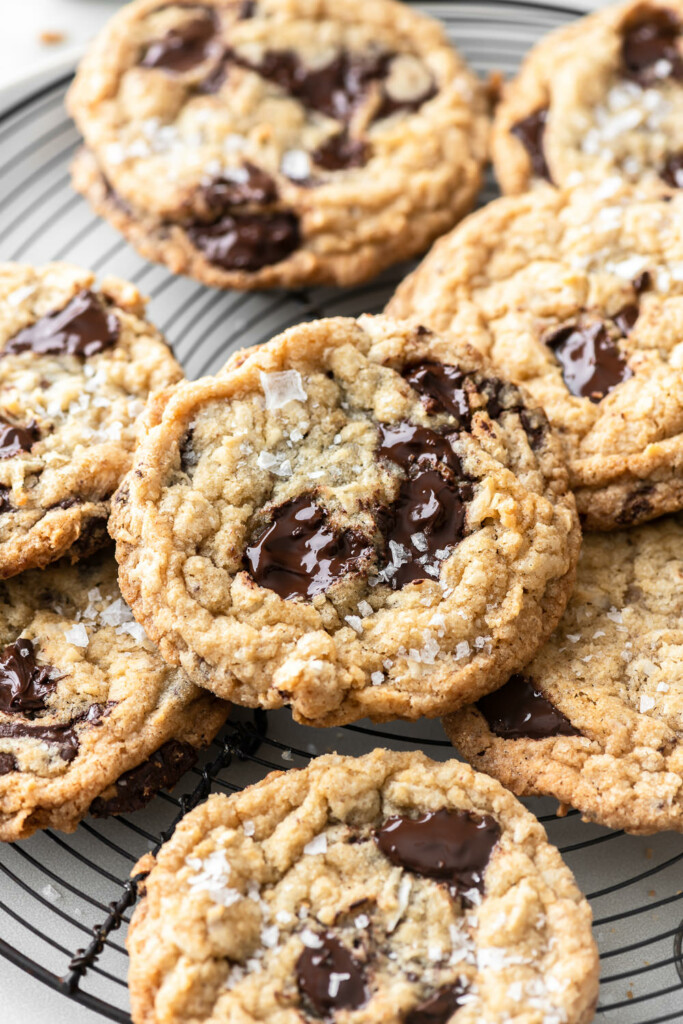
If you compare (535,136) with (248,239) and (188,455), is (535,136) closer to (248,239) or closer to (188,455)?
(248,239)

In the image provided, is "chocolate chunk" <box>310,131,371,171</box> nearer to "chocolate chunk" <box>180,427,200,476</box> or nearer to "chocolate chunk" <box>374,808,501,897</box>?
"chocolate chunk" <box>180,427,200,476</box>

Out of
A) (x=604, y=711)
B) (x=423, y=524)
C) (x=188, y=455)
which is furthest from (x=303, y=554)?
(x=604, y=711)

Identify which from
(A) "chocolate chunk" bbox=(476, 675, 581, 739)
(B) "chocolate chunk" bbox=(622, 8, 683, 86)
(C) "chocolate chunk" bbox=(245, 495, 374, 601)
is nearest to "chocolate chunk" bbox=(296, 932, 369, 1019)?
(A) "chocolate chunk" bbox=(476, 675, 581, 739)

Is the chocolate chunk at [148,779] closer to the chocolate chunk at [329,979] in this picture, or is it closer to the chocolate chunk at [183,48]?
the chocolate chunk at [329,979]

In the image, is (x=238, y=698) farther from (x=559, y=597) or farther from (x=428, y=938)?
(x=559, y=597)

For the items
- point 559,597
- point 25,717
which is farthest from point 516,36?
point 25,717
